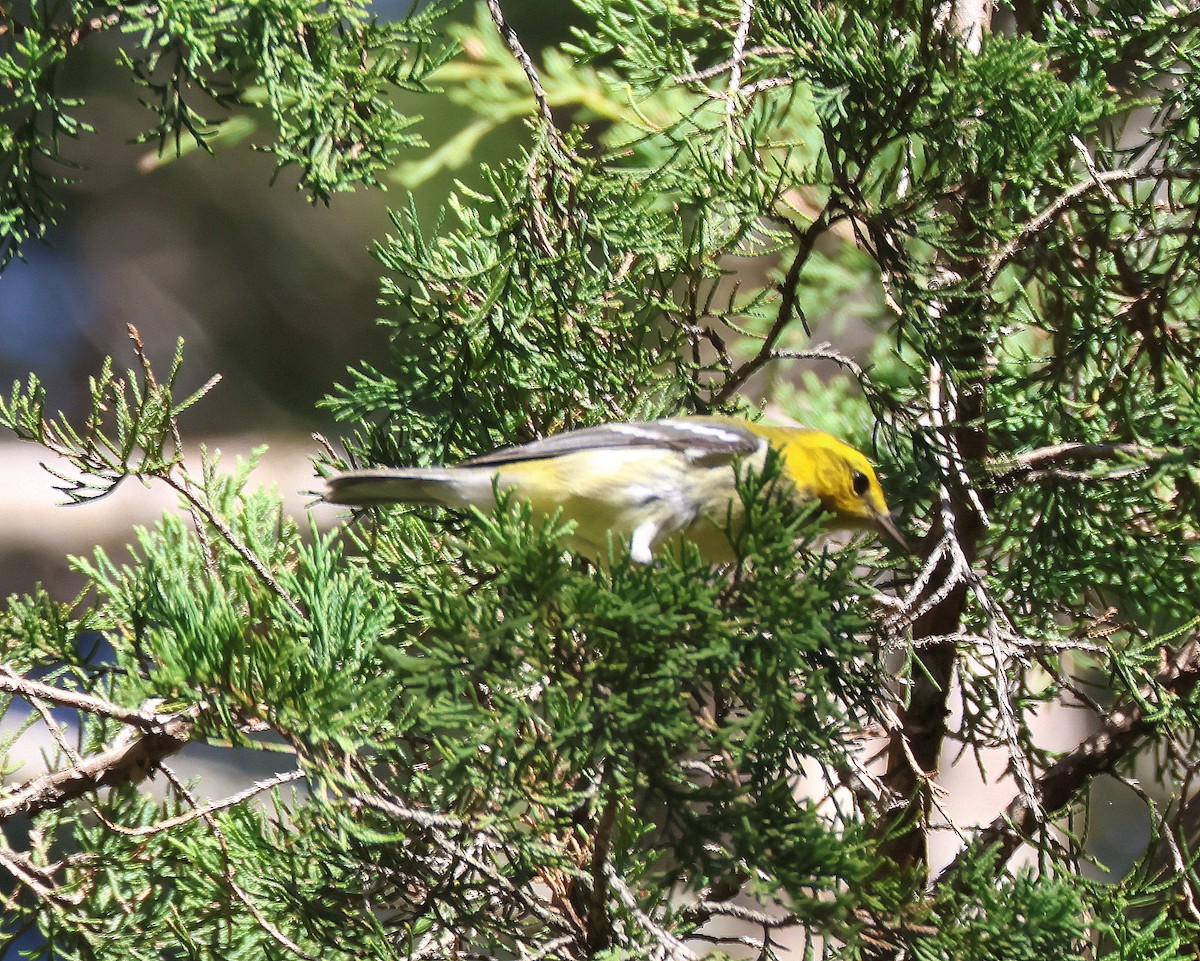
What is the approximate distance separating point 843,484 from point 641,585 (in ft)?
2.75

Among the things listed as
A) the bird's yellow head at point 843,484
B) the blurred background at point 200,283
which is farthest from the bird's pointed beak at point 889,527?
the blurred background at point 200,283

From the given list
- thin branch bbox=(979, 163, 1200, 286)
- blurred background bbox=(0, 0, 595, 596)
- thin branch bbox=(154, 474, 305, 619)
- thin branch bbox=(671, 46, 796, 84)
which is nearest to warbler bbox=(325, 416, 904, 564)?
thin branch bbox=(154, 474, 305, 619)

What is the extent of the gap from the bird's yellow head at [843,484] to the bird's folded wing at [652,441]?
0.37ft

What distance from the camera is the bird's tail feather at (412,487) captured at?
60.9 inches

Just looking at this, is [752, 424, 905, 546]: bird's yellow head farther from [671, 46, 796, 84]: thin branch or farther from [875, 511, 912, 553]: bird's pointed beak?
[671, 46, 796, 84]: thin branch

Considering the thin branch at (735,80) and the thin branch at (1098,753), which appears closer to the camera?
the thin branch at (735,80)

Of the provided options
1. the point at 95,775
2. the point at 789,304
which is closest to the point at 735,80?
the point at 789,304

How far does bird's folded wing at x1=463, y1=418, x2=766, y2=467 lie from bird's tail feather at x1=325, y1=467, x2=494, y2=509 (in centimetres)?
4

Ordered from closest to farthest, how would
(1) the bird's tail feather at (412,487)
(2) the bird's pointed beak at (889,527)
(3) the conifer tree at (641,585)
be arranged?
(3) the conifer tree at (641,585)
(1) the bird's tail feather at (412,487)
(2) the bird's pointed beak at (889,527)

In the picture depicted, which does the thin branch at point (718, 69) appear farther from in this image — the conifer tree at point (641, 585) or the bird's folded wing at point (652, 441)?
the bird's folded wing at point (652, 441)

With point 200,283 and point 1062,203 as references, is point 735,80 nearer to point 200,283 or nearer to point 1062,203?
point 1062,203

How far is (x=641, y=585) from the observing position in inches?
42.1

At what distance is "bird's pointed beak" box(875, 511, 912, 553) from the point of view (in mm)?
1786

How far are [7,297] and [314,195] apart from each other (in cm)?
641
